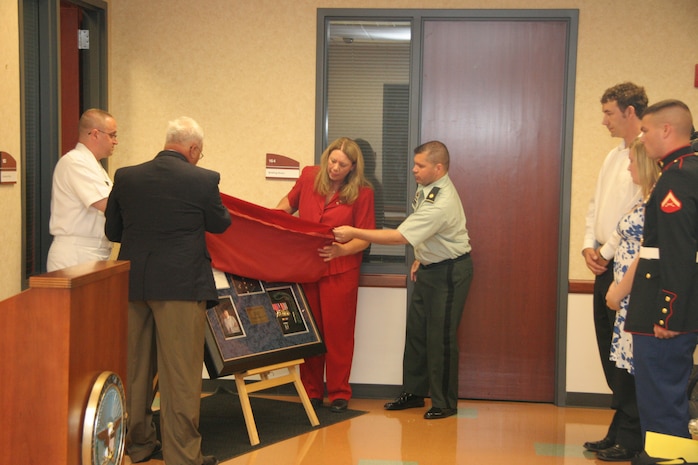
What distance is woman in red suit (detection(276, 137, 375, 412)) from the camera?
4938mm

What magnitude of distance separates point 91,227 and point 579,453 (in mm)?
2748

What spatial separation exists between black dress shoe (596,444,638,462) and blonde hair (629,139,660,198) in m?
1.33

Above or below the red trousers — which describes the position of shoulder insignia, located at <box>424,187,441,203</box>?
above

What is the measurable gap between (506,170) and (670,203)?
7.41 ft

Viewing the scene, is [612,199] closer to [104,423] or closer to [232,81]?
[232,81]

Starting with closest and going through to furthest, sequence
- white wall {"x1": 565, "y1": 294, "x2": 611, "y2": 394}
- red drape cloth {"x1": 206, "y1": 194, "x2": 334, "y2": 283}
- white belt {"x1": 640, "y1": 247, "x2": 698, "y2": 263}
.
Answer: white belt {"x1": 640, "y1": 247, "x2": 698, "y2": 263} → red drape cloth {"x1": 206, "y1": 194, "x2": 334, "y2": 283} → white wall {"x1": 565, "y1": 294, "x2": 611, "y2": 394}

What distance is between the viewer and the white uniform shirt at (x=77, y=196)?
158 inches

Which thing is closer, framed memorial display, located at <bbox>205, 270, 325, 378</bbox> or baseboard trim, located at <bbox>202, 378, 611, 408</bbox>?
framed memorial display, located at <bbox>205, 270, 325, 378</bbox>

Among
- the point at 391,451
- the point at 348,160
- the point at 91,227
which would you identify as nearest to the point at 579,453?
the point at 391,451

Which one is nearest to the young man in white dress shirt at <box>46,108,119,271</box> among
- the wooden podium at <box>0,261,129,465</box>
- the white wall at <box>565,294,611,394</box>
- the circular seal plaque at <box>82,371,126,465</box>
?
the circular seal plaque at <box>82,371,126,465</box>

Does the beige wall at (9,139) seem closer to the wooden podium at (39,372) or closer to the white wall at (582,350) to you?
the wooden podium at (39,372)

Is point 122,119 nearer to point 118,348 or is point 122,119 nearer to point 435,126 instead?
point 435,126

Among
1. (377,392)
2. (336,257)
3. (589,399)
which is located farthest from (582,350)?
(336,257)

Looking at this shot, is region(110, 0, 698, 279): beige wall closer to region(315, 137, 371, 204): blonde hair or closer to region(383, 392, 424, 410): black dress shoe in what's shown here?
region(315, 137, 371, 204): blonde hair
